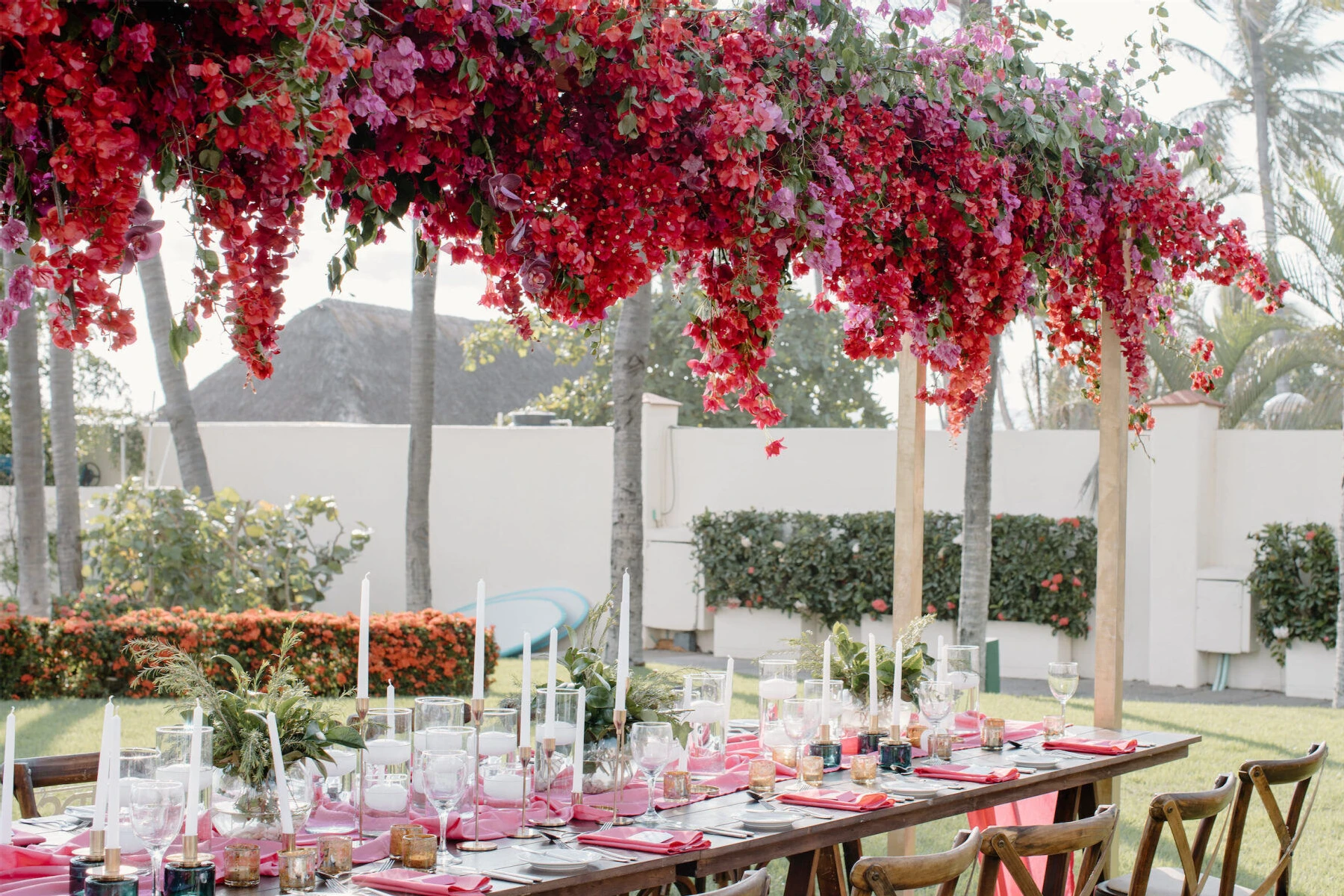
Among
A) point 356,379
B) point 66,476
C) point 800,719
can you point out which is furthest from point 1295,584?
point 356,379

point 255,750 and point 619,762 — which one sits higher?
point 255,750

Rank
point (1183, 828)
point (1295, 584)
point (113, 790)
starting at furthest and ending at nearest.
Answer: point (1295, 584) → point (1183, 828) → point (113, 790)

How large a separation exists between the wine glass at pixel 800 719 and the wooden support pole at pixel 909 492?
3.43 feet

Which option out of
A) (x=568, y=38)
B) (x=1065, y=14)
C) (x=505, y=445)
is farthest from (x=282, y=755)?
(x=505, y=445)

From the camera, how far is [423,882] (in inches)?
94.0

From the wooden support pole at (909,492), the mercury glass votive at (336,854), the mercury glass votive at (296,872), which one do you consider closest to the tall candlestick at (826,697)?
the wooden support pole at (909,492)

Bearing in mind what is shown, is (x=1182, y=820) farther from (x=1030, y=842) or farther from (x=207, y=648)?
(x=207, y=648)

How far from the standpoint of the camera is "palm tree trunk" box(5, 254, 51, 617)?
9.30 m

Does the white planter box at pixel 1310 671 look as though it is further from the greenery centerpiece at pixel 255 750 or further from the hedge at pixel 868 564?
the greenery centerpiece at pixel 255 750

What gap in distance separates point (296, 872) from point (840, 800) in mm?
1354

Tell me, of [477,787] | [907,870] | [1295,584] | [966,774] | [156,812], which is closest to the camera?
[156,812]

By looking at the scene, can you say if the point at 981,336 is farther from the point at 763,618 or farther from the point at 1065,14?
the point at 763,618

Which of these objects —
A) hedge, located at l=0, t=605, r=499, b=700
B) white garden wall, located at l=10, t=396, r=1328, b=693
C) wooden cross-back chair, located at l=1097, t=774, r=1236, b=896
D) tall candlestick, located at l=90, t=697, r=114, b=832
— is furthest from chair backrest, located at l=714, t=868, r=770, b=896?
white garden wall, located at l=10, t=396, r=1328, b=693

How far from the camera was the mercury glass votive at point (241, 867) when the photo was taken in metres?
2.36
